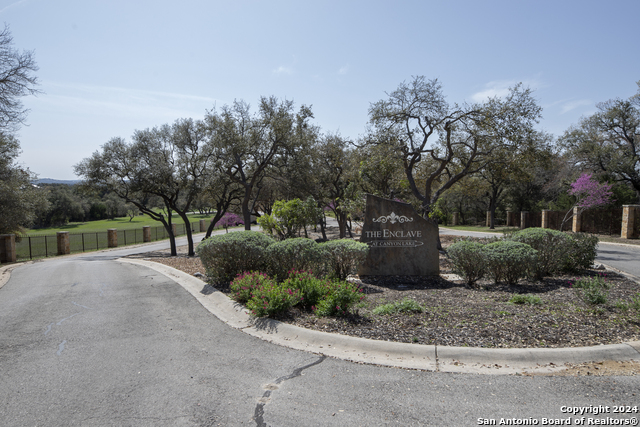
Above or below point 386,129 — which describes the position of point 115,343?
below

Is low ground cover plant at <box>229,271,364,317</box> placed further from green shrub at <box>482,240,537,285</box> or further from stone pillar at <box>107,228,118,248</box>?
stone pillar at <box>107,228,118,248</box>

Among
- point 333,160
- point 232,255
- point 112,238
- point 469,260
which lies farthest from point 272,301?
point 112,238

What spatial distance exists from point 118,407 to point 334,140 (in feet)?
67.7

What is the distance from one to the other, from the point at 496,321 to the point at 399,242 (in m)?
4.74

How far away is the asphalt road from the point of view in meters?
3.13

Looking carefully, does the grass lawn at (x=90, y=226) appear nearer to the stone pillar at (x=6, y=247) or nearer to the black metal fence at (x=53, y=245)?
the black metal fence at (x=53, y=245)

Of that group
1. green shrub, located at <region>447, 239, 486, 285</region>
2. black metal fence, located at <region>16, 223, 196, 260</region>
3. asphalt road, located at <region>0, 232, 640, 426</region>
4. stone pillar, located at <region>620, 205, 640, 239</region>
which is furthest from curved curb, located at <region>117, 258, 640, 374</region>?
black metal fence, located at <region>16, 223, 196, 260</region>

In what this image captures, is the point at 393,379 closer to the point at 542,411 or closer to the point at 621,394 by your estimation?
the point at 542,411

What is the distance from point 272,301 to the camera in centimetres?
556

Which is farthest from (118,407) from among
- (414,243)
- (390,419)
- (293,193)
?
(293,193)

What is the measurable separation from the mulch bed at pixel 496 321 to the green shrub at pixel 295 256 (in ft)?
4.72

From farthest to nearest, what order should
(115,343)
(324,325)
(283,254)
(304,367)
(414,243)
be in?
(414,243), (283,254), (324,325), (115,343), (304,367)

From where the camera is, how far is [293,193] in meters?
20.1

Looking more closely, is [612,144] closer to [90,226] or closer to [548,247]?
[548,247]
